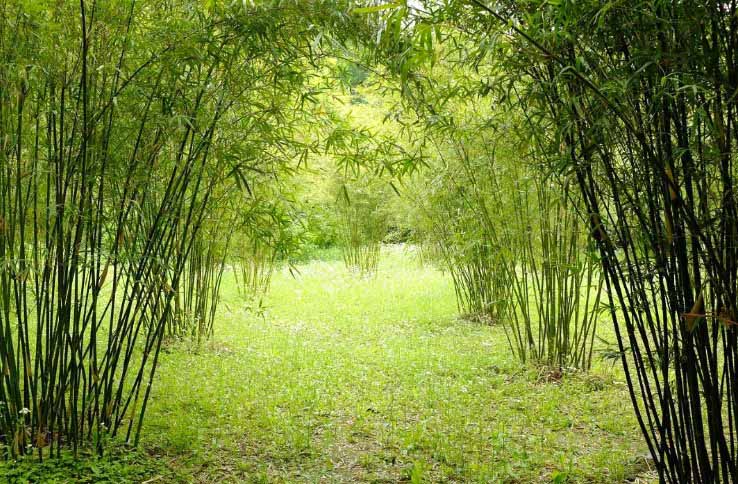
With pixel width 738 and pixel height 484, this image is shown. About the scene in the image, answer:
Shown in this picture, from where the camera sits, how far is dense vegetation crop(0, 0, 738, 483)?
6.45 ft

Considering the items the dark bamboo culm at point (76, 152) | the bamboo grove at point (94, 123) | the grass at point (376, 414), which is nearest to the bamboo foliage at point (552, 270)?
the grass at point (376, 414)

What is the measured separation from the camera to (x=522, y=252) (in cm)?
521

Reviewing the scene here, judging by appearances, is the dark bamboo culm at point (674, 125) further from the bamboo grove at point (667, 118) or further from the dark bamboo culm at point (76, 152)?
the dark bamboo culm at point (76, 152)

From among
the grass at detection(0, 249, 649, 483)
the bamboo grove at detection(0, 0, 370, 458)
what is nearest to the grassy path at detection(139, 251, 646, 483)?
the grass at detection(0, 249, 649, 483)

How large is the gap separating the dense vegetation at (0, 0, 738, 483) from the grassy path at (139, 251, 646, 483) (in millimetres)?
24

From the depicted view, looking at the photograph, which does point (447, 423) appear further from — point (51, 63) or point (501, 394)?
point (51, 63)

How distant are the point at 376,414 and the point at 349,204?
1.65 m

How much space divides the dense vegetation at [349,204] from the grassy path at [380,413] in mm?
24

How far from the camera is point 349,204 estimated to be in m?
3.29

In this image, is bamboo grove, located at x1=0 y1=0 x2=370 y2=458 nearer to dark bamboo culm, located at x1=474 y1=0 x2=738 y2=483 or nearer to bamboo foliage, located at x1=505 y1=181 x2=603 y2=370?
dark bamboo culm, located at x1=474 y1=0 x2=738 y2=483

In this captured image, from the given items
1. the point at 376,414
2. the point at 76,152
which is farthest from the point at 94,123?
the point at 376,414

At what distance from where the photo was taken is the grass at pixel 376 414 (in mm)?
3252

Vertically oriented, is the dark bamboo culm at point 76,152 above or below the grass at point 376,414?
above

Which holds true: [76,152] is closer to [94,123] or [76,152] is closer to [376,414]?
[94,123]
